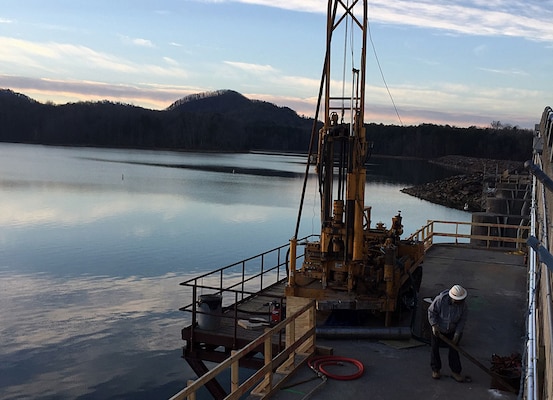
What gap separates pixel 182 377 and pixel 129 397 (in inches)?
65.2

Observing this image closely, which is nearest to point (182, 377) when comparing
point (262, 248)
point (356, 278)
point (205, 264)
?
point (356, 278)

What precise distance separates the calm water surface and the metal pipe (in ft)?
21.1

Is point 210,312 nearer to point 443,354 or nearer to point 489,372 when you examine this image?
point 443,354

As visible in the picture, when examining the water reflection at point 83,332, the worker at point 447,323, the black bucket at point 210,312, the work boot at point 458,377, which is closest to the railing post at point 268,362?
the worker at point 447,323

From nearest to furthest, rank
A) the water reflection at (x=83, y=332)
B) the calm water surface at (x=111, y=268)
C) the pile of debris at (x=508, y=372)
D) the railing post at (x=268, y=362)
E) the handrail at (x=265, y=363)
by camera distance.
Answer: the handrail at (x=265, y=363) → the railing post at (x=268, y=362) → the pile of debris at (x=508, y=372) → the water reflection at (x=83, y=332) → the calm water surface at (x=111, y=268)

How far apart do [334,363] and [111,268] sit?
20.2m

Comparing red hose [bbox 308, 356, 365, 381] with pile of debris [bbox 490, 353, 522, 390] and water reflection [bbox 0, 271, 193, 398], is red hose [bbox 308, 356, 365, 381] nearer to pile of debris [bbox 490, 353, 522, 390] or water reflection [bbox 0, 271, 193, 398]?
pile of debris [bbox 490, 353, 522, 390]

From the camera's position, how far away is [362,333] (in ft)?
35.6

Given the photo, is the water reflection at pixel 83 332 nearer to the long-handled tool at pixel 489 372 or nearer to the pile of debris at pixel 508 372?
the long-handled tool at pixel 489 372

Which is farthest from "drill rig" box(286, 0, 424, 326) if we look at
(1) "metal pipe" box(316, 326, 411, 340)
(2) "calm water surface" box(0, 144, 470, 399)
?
(2) "calm water surface" box(0, 144, 470, 399)

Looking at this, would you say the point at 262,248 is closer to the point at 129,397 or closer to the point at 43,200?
the point at 129,397

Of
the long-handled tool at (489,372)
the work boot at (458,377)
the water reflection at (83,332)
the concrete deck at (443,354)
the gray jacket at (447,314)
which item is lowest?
the water reflection at (83,332)

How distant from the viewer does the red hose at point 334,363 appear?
8.82 metres

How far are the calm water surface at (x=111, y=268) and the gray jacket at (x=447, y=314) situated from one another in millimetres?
9005
